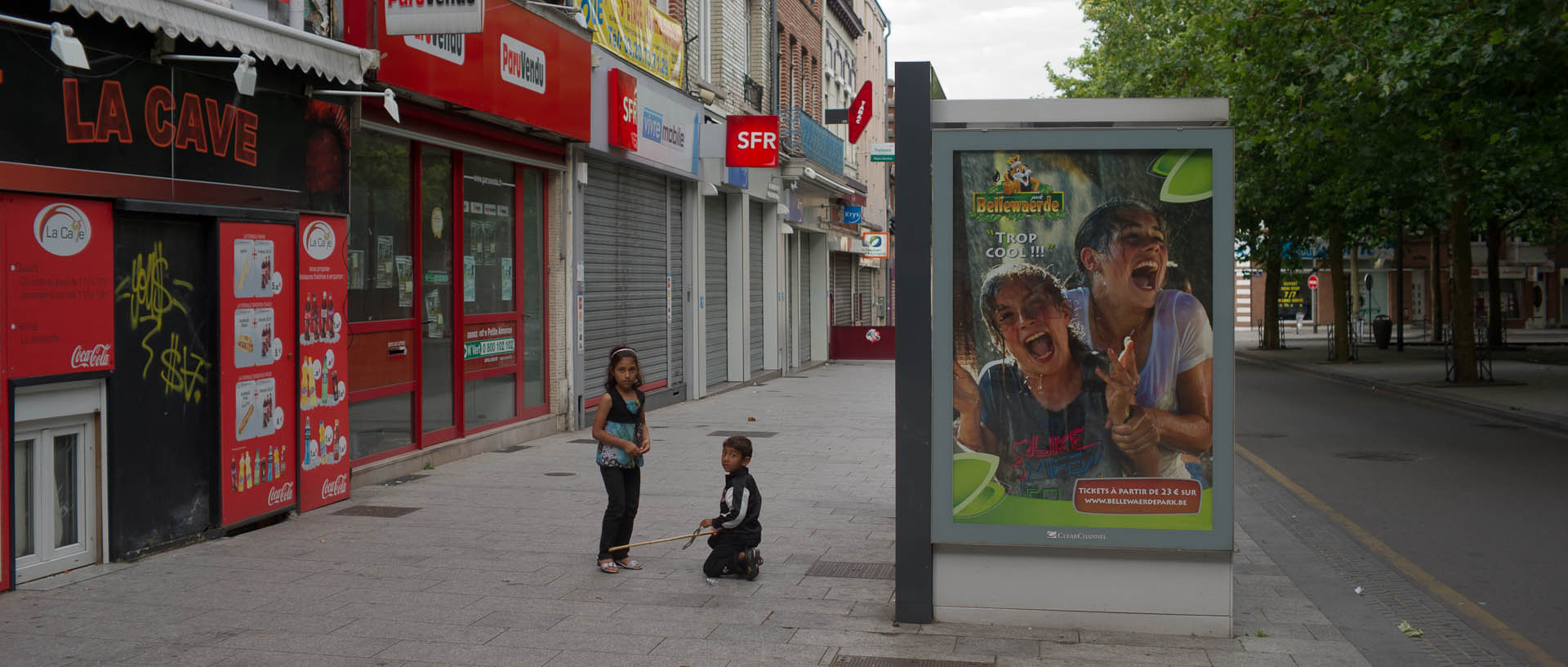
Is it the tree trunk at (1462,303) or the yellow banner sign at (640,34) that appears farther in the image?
the tree trunk at (1462,303)

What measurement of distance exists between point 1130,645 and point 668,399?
1358 cm

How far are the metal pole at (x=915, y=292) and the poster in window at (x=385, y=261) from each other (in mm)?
6275

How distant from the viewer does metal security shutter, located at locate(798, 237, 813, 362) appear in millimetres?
30359

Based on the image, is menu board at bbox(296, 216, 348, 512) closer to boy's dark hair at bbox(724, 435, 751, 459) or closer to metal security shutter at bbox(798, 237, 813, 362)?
boy's dark hair at bbox(724, 435, 751, 459)

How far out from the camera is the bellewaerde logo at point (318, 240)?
30.0ft

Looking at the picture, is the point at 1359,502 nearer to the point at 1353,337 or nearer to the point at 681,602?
the point at 681,602

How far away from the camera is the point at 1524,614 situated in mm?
6820

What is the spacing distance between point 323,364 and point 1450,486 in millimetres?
9516

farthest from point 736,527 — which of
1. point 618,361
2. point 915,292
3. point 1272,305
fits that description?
point 1272,305

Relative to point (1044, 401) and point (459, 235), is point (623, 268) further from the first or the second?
point (1044, 401)

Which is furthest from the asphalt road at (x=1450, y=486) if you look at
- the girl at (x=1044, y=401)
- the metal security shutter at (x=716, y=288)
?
the metal security shutter at (x=716, y=288)

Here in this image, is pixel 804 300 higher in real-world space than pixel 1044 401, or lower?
higher

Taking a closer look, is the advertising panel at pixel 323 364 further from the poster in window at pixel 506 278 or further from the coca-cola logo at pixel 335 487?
the poster in window at pixel 506 278

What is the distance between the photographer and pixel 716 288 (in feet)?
73.2
